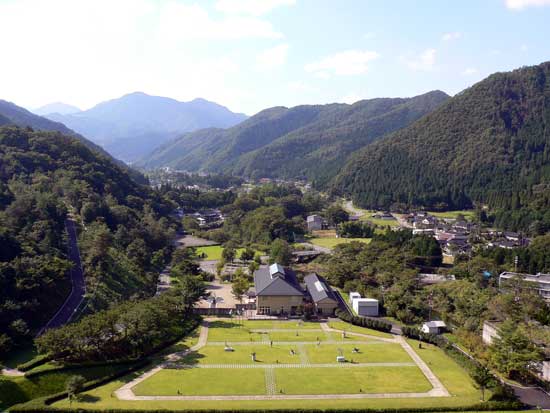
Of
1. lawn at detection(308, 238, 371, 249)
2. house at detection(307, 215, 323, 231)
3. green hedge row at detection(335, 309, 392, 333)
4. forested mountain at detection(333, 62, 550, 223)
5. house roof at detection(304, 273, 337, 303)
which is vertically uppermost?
forested mountain at detection(333, 62, 550, 223)

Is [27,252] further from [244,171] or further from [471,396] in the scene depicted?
[244,171]

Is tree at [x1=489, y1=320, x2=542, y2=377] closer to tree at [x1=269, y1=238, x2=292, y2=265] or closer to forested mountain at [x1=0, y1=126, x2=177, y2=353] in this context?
forested mountain at [x1=0, y1=126, x2=177, y2=353]

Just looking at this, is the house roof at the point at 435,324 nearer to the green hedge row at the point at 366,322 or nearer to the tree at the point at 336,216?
the green hedge row at the point at 366,322

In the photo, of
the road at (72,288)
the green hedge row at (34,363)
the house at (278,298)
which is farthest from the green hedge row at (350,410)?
the house at (278,298)

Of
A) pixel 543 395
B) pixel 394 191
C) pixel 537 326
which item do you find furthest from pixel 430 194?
pixel 543 395

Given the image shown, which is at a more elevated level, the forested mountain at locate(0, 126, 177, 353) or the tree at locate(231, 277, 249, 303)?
the forested mountain at locate(0, 126, 177, 353)

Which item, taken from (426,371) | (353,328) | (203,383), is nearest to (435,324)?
(353,328)

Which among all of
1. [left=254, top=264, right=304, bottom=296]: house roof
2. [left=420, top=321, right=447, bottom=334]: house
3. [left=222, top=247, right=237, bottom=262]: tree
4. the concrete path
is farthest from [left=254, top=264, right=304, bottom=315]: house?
[left=222, top=247, right=237, bottom=262]: tree
